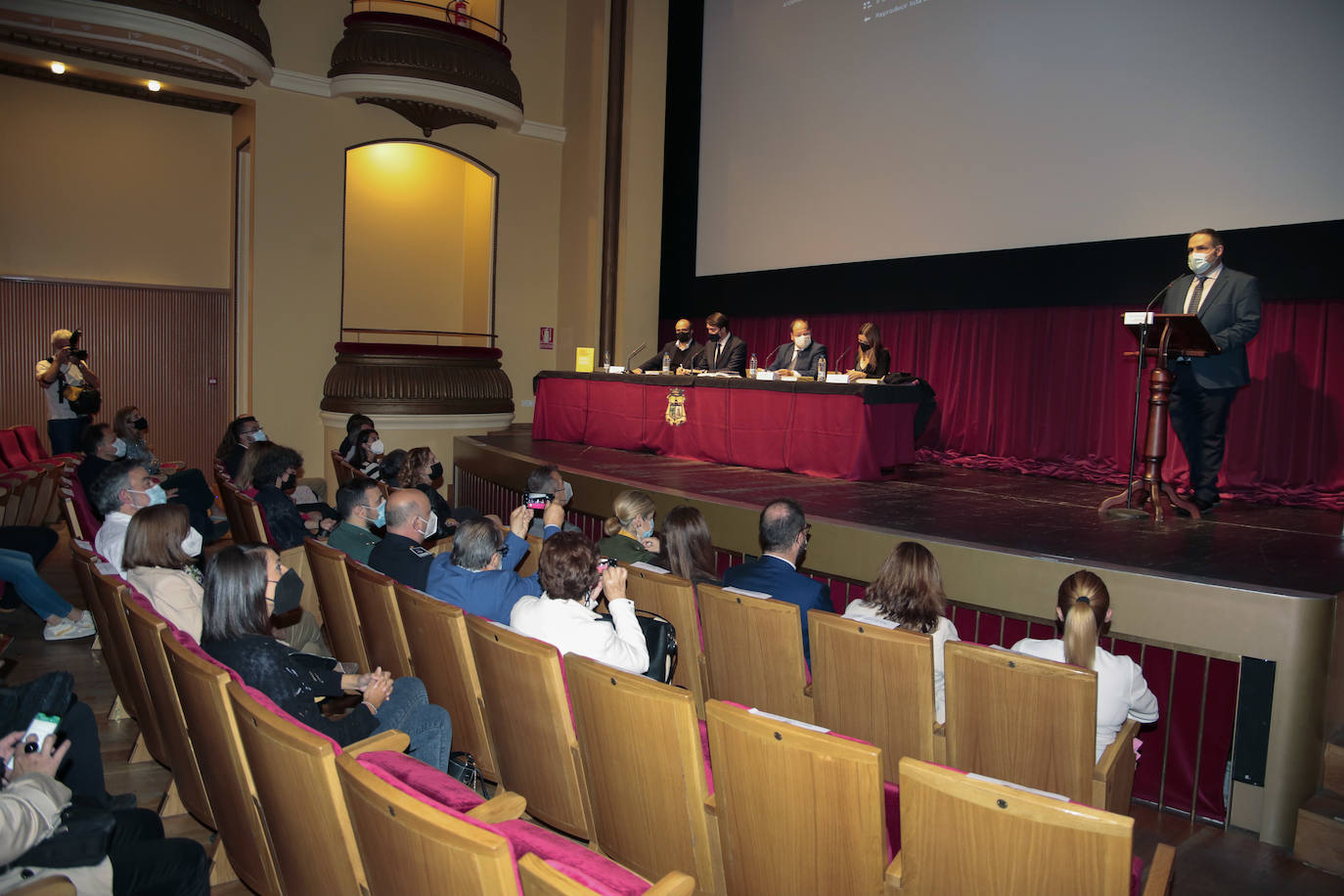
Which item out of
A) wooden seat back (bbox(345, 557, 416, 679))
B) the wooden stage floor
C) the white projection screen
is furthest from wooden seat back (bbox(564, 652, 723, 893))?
the white projection screen

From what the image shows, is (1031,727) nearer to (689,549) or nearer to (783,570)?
(783,570)

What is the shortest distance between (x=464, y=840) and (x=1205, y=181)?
243 inches

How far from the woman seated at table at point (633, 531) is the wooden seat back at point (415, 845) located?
2.00 m

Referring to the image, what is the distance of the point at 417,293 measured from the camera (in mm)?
10820

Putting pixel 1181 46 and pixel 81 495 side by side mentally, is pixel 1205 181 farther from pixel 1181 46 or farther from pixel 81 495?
pixel 81 495

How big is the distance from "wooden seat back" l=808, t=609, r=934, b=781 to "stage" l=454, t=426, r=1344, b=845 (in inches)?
49.4

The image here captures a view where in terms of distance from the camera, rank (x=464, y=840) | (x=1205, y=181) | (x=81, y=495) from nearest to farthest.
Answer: (x=464, y=840)
(x=81, y=495)
(x=1205, y=181)

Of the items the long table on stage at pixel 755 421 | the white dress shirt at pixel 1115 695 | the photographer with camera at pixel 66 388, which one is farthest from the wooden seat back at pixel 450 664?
the photographer with camera at pixel 66 388

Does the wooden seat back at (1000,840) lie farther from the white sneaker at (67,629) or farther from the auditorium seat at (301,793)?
the white sneaker at (67,629)

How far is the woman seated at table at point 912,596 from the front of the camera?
99.9 inches

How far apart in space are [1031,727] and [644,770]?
97cm

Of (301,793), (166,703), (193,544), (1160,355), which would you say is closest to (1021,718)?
(301,793)

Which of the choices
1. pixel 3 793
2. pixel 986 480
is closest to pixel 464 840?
pixel 3 793

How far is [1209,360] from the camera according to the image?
14.5ft
